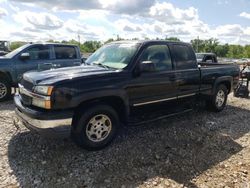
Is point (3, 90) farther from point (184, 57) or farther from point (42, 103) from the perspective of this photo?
point (184, 57)

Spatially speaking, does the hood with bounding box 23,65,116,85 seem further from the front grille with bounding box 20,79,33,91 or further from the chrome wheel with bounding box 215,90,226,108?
the chrome wheel with bounding box 215,90,226,108

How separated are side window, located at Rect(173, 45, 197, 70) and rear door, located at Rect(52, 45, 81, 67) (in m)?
4.20

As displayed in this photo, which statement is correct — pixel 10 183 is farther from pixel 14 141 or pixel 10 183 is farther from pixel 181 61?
pixel 181 61

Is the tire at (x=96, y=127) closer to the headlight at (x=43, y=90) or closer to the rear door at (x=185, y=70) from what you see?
the headlight at (x=43, y=90)

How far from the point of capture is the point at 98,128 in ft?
14.2

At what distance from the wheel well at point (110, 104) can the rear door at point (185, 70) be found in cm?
153

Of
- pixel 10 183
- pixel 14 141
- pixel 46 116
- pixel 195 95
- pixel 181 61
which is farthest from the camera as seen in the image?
pixel 195 95

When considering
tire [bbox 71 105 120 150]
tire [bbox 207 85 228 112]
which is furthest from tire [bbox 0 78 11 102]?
tire [bbox 207 85 228 112]

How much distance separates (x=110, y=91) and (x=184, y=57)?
2329mm

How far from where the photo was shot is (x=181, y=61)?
5695mm

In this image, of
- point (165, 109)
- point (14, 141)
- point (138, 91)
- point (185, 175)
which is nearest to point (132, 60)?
point (138, 91)

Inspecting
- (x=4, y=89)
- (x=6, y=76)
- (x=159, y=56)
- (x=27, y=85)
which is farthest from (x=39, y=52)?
(x=159, y=56)

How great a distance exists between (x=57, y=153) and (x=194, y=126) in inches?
123

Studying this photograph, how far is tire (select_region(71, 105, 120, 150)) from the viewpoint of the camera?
13.5ft
